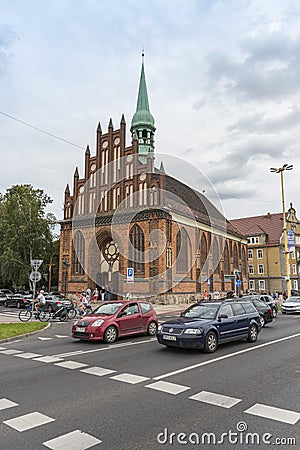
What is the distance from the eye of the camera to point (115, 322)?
1247cm

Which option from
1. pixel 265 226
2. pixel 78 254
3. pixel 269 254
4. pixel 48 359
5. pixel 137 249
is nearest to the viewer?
pixel 48 359

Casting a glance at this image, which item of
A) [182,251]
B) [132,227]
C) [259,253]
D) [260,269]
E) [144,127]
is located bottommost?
[260,269]

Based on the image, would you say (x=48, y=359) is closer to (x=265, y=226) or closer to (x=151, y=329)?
(x=151, y=329)

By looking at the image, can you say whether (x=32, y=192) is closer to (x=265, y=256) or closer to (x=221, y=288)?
(x=221, y=288)

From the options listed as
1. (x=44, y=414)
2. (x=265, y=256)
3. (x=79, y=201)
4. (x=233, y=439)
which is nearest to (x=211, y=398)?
(x=233, y=439)

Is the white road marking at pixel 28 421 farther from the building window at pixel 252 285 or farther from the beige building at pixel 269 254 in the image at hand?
the building window at pixel 252 285

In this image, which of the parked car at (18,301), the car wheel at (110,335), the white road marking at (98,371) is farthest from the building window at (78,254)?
the white road marking at (98,371)

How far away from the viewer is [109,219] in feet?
126

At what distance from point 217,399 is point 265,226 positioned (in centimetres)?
6376

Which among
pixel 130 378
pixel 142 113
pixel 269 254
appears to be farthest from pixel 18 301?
pixel 269 254

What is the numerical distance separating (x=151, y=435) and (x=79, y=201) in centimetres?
3792

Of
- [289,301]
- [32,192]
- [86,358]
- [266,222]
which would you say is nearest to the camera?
[86,358]

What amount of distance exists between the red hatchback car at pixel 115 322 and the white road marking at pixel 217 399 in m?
6.37

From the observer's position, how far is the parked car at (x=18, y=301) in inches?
1264
